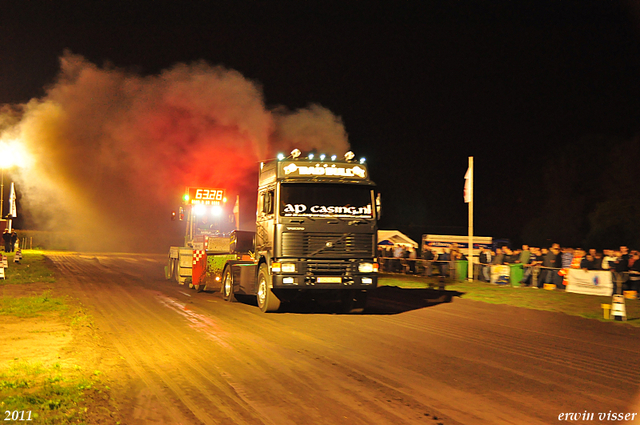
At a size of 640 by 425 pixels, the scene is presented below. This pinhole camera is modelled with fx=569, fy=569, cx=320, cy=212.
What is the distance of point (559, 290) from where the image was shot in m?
20.7

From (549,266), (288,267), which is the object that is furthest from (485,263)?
(288,267)

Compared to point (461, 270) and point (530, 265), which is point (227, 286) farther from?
point (461, 270)

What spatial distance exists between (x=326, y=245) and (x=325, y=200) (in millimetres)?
1054

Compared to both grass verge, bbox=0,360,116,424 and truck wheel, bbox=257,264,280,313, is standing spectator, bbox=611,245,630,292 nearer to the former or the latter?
truck wheel, bbox=257,264,280,313

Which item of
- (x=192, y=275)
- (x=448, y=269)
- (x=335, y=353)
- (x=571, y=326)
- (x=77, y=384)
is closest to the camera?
(x=77, y=384)

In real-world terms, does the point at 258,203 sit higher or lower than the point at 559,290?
higher

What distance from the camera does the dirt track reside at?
5.95 meters

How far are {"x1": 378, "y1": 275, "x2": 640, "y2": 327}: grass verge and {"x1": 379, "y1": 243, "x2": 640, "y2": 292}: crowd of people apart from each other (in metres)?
0.76

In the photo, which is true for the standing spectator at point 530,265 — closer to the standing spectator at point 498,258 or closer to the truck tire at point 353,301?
the standing spectator at point 498,258

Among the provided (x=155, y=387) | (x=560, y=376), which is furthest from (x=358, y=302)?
(x=155, y=387)

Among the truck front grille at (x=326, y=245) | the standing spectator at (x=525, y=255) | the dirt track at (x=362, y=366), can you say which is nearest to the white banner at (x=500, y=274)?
the standing spectator at (x=525, y=255)

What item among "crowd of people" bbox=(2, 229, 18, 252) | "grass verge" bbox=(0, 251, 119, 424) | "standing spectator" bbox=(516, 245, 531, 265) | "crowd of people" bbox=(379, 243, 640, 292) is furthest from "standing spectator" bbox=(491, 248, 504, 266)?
"crowd of people" bbox=(2, 229, 18, 252)

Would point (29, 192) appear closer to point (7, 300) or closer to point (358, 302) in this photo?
point (7, 300)

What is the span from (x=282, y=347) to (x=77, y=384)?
3546 mm
